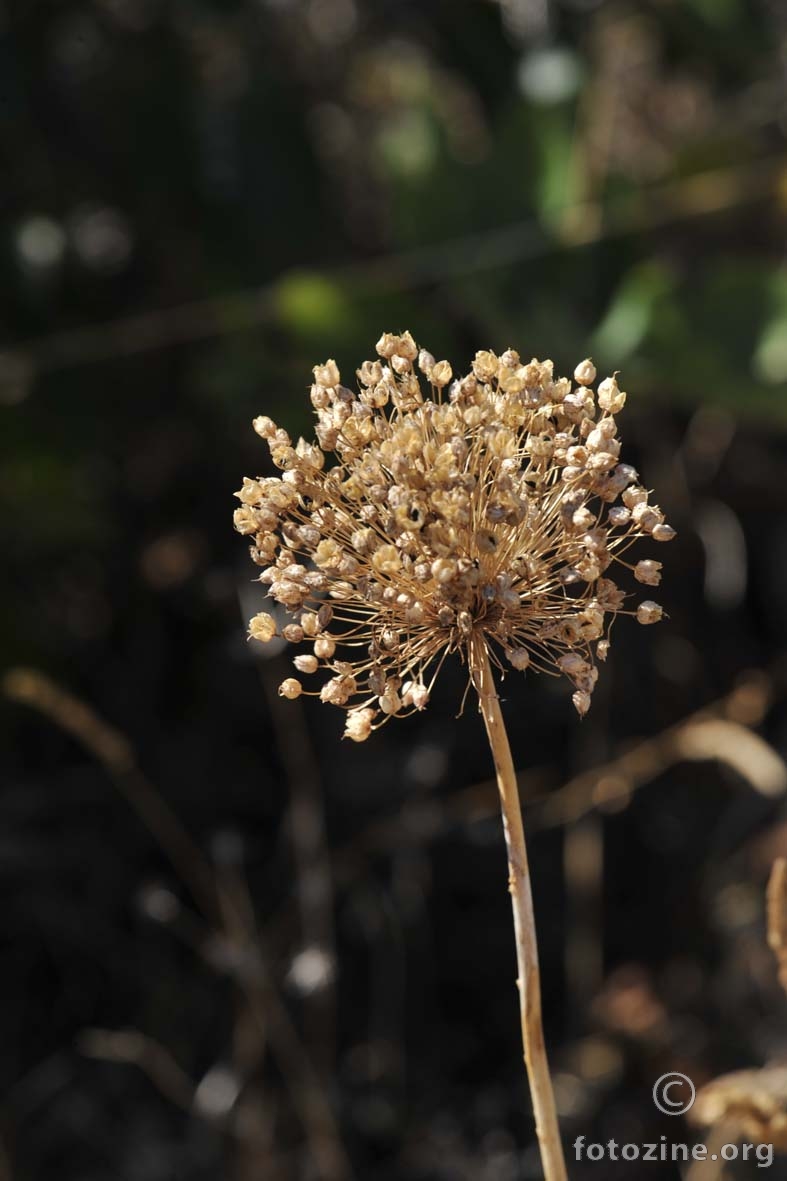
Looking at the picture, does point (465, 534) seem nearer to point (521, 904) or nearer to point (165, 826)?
point (521, 904)

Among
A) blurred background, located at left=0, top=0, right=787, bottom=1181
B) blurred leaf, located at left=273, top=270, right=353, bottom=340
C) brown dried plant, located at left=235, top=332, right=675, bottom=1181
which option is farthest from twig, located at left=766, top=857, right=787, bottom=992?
blurred leaf, located at left=273, top=270, right=353, bottom=340

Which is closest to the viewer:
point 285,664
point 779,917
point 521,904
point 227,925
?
point 521,904

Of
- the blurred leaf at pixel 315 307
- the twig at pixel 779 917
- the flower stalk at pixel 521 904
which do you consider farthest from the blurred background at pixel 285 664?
the flower stalk at pixel 521 904

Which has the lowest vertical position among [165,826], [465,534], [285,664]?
[465,534]

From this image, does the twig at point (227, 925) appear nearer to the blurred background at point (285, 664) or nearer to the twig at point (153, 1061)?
the blurred background at point (285, 664)

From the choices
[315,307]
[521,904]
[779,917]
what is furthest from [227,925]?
[521,904]

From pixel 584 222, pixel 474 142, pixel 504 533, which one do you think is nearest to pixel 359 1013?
pixel 584 222
